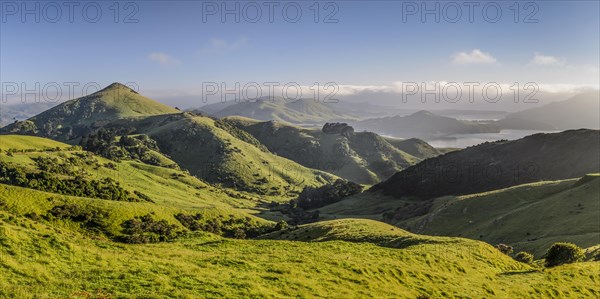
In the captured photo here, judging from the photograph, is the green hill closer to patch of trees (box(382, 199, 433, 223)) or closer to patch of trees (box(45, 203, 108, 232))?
patch of trees (box(45, 203, 108, 232))

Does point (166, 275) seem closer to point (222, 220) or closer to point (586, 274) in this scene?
point (586, 274)

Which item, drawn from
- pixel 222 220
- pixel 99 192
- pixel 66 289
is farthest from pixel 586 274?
pixel 99 192

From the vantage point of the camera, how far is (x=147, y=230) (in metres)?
95.9

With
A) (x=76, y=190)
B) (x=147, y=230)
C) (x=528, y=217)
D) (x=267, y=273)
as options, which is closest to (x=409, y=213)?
(x=528, y=217)

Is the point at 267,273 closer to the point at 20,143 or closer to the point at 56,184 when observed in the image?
the point at 56,184

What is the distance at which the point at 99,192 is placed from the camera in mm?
132125

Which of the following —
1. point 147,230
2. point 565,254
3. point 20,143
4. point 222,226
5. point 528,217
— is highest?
point 20,143

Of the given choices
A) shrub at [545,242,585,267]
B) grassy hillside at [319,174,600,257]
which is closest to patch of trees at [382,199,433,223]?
grassy hillside at [319,174,600,257]

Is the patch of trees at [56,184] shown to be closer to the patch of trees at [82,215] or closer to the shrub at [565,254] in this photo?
the patch of trees at [82,215]

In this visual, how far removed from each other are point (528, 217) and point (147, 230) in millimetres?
110574

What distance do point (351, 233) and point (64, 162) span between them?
148 m

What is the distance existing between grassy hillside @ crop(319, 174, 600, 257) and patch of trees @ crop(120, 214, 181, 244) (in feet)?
288

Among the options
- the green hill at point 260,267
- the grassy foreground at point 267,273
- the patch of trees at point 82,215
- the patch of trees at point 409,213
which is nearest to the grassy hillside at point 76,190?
the patch of trees at point 82,215

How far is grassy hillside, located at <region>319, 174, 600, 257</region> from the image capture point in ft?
294
